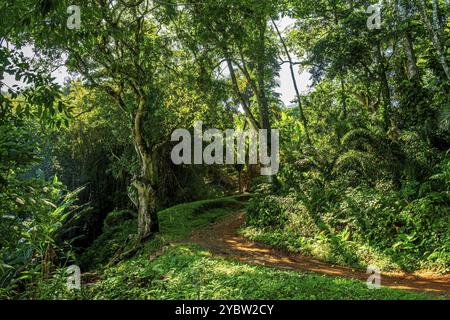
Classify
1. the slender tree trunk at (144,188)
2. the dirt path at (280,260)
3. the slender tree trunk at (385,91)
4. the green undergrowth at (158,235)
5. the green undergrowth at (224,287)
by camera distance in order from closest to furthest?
the green undergrowth at (224,287)
the dirt path at (280,260)
the green undergrowth at (158,235)
the slender tree trunk at (144,188)
the slender tree trunk at (385,91)

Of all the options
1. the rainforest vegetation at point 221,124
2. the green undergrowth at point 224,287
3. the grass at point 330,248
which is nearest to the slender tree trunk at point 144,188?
the rainforest vegetation at point 221,124

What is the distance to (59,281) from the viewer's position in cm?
555

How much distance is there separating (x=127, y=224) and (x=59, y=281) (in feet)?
33.7

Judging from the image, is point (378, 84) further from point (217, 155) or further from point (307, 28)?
point (217, 155)

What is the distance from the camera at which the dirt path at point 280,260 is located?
7.12 m

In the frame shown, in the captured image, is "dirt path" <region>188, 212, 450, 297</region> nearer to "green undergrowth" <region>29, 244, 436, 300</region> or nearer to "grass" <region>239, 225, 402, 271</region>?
"grass" <region>239, 225, 402, 271</region>

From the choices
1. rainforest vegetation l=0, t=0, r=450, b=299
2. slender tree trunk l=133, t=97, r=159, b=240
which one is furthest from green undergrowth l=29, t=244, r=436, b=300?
slender tree trunk l=133, t=97, r=159, b=240

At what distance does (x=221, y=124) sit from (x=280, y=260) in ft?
27.9

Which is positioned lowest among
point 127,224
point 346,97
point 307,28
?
point 127,224

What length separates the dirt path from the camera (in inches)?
281

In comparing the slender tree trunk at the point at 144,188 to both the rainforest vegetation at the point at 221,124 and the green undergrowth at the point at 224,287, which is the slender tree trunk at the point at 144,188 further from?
the green undergrowth at the point at 224,287

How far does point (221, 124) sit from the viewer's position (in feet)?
55.0

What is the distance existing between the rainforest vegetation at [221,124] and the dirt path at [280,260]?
0.81 feet
